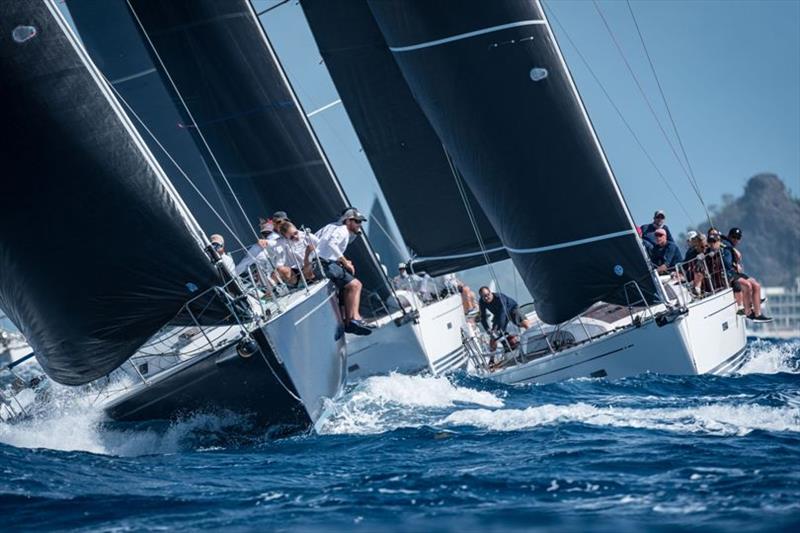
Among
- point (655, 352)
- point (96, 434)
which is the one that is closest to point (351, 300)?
point (96, 434)

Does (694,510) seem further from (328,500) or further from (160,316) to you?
(160,316)

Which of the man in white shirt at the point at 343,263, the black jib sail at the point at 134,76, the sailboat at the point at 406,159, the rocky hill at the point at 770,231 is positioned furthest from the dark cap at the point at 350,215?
the rocky hill at the point at 770,231

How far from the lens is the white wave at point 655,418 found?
8180 millimetres

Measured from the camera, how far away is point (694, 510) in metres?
5.86

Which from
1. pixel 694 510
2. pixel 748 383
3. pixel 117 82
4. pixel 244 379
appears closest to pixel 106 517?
pixel 244 379

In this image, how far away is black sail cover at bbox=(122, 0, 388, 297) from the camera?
14766 mm

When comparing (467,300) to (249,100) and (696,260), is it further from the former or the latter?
(696,260)

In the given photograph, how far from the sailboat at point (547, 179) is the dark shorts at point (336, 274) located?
85.2 inches

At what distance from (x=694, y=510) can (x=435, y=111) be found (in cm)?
763

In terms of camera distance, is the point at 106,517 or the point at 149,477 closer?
the point at 106,517

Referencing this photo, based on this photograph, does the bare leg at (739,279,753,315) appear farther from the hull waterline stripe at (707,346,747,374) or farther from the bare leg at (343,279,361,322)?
the bare leg at (343,279,361,322)

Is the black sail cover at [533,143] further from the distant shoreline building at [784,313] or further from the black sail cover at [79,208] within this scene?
the distant shoreline building at [784,313]

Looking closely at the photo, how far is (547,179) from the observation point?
39.6ft

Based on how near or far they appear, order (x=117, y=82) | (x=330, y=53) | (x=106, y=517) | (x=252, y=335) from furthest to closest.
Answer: (x=117, y=82)
(x=330, y=53)
(x=252, y=335)
(x=106, y=517)
